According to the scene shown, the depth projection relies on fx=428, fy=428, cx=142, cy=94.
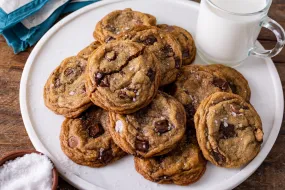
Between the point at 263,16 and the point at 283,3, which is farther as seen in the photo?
the point at 283,3

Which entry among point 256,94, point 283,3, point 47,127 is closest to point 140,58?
point 47,127

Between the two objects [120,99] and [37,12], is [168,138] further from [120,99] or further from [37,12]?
[37,12]

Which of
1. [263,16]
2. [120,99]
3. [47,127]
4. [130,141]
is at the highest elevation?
[263,16]

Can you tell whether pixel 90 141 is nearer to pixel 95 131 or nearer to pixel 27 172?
pixel 95 131

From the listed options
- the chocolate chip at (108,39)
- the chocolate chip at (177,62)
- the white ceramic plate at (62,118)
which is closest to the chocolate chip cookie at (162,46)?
the chocolate chip at (177,62)

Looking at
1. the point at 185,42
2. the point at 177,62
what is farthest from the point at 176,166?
the point at 185,42

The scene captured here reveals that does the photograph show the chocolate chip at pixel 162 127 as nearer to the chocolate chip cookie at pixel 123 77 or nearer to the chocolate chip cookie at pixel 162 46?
the chocolate chip cookie at pixel 123 77
